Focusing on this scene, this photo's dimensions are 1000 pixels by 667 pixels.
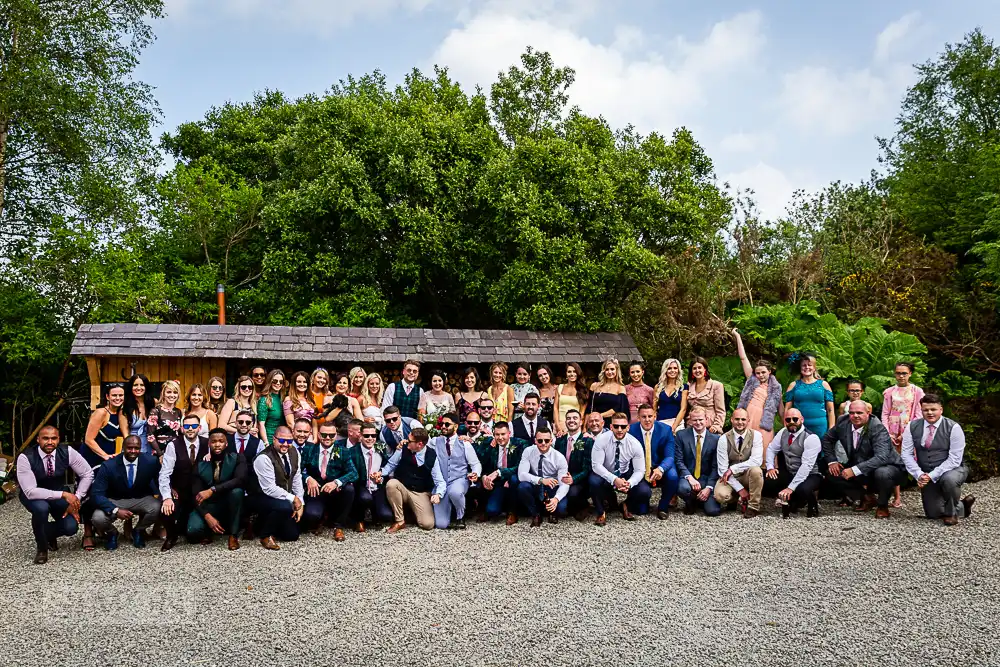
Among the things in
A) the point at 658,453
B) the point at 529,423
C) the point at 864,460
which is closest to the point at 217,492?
the point at 529,423

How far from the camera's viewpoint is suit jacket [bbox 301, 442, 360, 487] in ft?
25.4

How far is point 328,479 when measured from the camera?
7758mm

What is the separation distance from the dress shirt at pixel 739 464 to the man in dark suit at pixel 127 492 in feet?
18.8

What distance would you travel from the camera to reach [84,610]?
5527mm

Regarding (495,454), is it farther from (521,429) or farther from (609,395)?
(609,395)

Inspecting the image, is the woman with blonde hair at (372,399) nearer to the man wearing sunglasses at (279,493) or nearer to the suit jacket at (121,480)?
the man wearing sunglasses at (279,493)

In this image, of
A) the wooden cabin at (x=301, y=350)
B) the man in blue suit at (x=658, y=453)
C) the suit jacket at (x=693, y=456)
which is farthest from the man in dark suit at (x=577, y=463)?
the wooden cabin at (x=301, y=350)

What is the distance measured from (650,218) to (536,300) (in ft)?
8.76

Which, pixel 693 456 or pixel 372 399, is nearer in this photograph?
pixel 693 456

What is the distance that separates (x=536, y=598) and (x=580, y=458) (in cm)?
269

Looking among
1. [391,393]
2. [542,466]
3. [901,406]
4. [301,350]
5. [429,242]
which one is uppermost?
[429,242]

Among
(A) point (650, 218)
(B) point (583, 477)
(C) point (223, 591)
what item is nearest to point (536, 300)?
(A) point (650, 218)

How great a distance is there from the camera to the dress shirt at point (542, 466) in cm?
803

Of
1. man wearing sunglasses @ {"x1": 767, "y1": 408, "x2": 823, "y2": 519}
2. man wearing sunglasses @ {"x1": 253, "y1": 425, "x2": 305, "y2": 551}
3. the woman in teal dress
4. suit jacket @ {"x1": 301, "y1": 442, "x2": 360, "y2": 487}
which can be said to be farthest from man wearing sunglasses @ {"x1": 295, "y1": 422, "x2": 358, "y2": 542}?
the woman in teal dress
